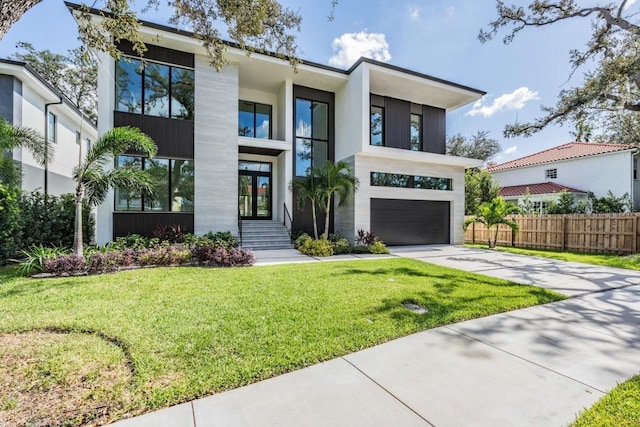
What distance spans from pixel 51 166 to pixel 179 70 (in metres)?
7.73

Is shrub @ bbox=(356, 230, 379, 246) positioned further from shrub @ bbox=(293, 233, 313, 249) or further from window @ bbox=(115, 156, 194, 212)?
window @ bbox=(115, 156, 194, 212)

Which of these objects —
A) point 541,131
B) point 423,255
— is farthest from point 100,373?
point 541,131

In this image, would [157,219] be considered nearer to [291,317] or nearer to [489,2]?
[291,317]

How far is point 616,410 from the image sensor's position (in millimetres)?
2238

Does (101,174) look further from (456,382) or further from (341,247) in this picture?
(456,382)

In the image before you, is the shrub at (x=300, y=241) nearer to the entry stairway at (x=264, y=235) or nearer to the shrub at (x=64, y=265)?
the entry stairway at (x=264, y=235)

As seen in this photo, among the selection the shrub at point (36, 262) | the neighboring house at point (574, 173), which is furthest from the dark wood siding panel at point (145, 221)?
the neighboring house at point (574, 173)

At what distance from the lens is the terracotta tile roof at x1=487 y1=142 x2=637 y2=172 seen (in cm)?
1848

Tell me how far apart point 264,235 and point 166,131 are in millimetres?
5413

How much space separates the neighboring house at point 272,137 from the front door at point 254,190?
47 mm

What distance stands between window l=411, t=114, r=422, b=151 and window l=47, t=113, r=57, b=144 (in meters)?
17.0

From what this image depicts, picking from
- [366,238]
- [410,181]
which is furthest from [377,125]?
[366,238]

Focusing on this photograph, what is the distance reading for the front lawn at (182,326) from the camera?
243 centimetres

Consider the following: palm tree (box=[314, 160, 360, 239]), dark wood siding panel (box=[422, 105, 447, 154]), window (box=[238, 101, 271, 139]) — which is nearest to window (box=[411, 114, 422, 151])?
dark wood siding panel (box=[422, 105, 447, 154])
